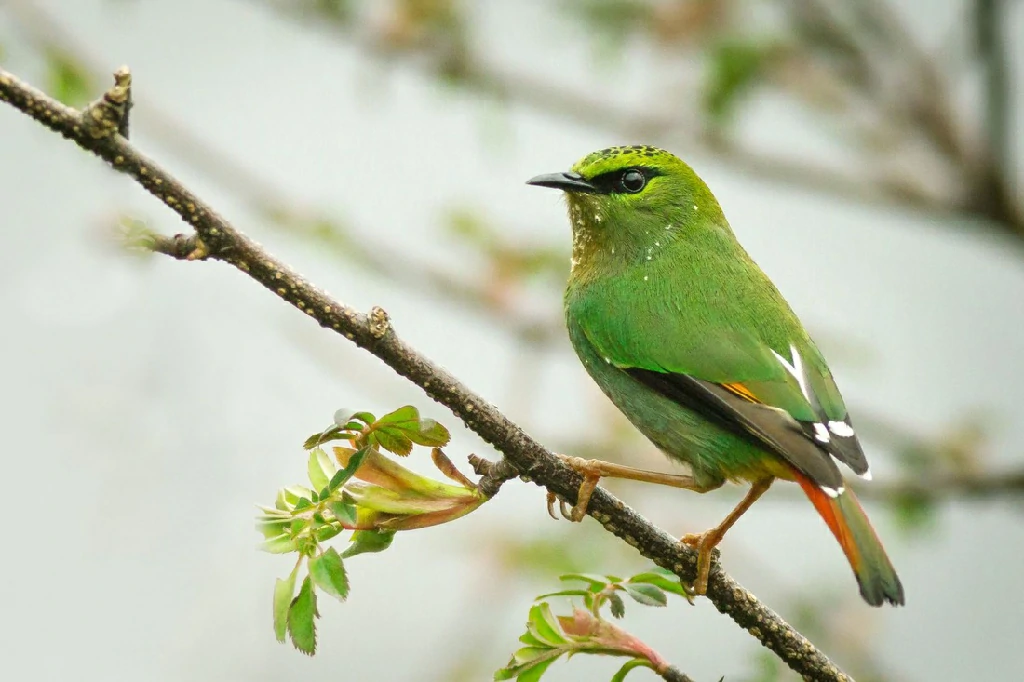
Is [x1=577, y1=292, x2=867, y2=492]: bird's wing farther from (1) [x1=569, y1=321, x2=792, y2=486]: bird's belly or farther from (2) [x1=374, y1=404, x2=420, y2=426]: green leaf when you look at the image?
(2) [x1=374, y1=404, x2=420, y2=426]: green leaf

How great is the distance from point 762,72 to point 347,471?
326 centimetres

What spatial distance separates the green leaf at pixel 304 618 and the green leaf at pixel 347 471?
17 centimetres

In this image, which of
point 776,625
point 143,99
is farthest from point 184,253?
point 143,99

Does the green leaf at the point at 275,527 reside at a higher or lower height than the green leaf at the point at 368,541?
lower

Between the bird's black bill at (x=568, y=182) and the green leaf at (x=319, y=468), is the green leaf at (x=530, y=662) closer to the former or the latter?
the green leaf at (x=319, y=468)

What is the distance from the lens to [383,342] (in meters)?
2.00

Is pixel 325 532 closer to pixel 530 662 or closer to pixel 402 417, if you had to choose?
pixel 402 417

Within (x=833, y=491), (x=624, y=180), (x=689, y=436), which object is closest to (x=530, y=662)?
(x=833, y=491)

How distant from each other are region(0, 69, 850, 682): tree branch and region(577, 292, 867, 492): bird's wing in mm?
441

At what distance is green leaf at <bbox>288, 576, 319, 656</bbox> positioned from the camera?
193cm

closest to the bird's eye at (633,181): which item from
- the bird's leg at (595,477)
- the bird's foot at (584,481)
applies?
the bird's leg at (595,477)

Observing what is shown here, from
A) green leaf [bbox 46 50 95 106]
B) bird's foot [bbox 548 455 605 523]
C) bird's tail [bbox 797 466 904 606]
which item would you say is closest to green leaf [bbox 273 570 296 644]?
bird's foot [bbox 548 455 605 523]

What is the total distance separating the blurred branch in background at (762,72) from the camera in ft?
15.7

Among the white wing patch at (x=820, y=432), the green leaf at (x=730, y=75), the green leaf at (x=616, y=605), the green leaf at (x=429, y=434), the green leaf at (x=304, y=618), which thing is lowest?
the green leaf at (x=304, y=618)
